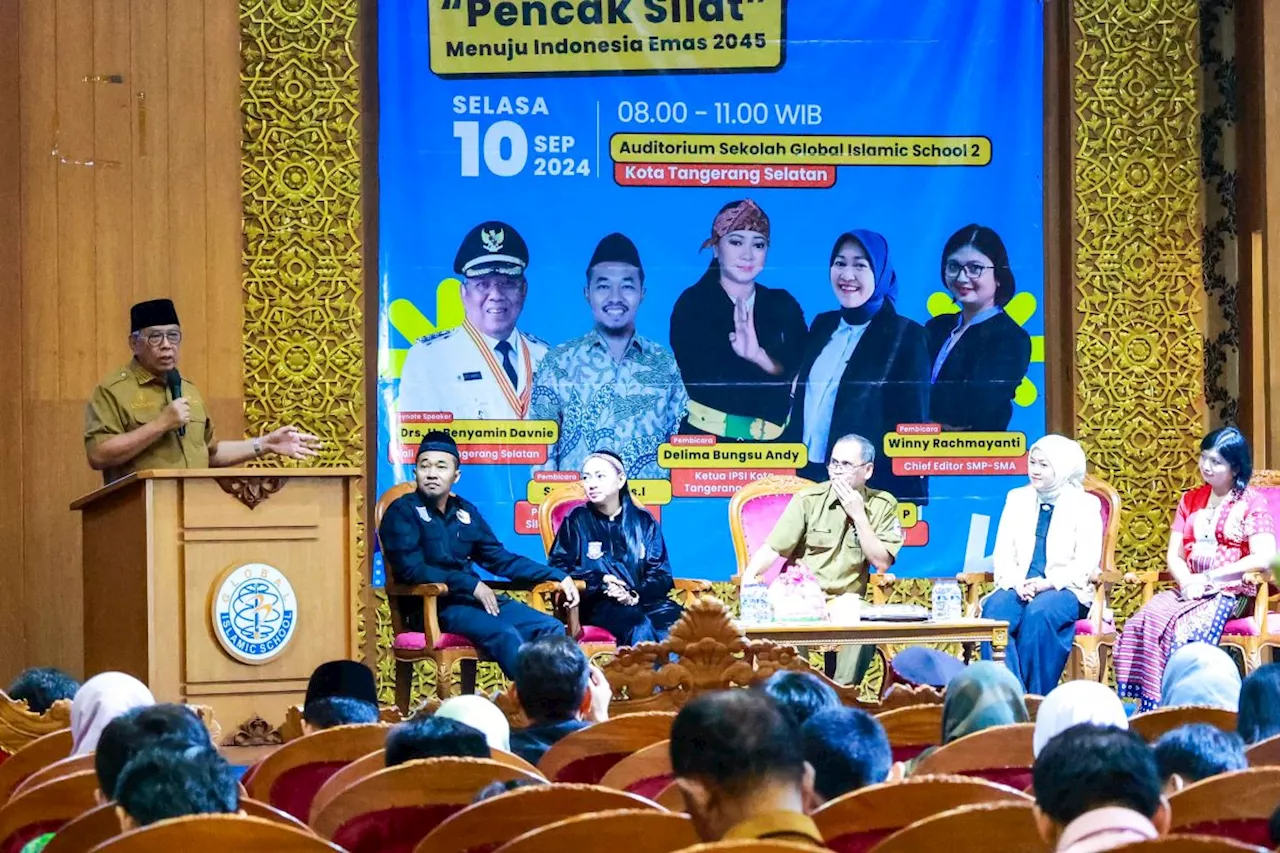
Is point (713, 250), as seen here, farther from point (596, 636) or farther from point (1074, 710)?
point (1074, 710)

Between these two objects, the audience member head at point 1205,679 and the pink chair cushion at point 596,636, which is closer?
the audience member head at point 1205,679

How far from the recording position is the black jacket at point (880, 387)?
8070 millimetres

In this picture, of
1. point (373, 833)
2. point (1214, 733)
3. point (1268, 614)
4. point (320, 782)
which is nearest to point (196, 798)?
point (373, 833)

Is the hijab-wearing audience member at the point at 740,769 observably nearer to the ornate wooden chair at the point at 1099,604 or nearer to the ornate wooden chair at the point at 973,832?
the ornate wooden chair at the point at 973,832

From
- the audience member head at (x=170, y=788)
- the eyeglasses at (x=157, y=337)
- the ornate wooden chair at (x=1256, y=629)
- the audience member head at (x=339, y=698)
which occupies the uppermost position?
the eyeglasses at (x=157, y=337)

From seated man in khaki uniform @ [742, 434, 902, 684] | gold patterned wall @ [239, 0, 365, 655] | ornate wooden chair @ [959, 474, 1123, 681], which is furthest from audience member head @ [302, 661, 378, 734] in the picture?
gold patterned wall @ [239, 0, 365, 655]

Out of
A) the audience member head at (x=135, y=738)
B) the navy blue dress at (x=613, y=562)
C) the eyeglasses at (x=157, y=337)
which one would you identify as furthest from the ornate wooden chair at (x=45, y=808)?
the navy blue dress at (x=613, y=562)

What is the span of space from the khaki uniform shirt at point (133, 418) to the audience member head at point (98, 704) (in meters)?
2.57

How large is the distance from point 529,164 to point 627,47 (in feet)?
2.13

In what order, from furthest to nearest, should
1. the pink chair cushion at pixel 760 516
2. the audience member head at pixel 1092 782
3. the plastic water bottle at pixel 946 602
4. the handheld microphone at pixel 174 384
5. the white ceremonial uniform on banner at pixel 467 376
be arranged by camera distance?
the white ceremonial uniform on banner at pixel 467 376, the pink chair cushion at pixel 760 516, the plastic water bottle at pixel 946 602, the handheld microphone at pixel 174 384, the audience member head at pixel 1092 782

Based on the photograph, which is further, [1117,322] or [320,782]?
[1117,322]

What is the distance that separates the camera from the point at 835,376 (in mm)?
8094

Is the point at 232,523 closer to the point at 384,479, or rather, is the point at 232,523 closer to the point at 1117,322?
the point at 384,479

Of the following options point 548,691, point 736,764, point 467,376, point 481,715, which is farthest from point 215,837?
point 467,376
